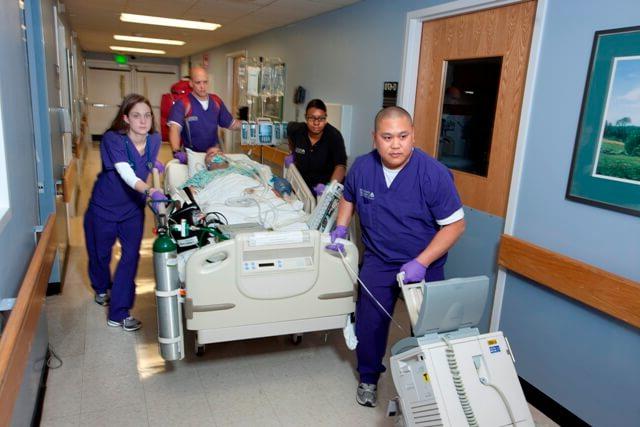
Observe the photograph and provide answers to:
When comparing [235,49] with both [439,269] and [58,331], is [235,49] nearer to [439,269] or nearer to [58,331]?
[58,331]

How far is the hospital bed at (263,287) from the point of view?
2139mm

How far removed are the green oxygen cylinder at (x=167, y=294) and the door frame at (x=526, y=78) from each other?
1740 millimetres

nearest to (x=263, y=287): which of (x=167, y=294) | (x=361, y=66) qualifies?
(x=167, y=294)

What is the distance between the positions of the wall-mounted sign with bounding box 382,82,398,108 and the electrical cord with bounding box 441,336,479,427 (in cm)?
236

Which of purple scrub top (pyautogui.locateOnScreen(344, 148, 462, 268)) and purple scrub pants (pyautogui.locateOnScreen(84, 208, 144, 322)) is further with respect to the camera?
purple scrub pants (pyautogui.locateOnScreen(84, 208, 144, 322))

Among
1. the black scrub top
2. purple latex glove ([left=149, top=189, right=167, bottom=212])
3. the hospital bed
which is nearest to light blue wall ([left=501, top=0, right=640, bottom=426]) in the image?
the hospital bed

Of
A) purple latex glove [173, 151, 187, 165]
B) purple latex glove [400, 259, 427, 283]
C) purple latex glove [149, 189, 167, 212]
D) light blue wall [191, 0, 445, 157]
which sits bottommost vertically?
purple latex glove [400, 259, 427, 283]

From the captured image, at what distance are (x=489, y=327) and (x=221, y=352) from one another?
5.22 ft

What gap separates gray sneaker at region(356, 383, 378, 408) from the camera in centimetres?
240

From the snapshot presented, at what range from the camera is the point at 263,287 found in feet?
7.30

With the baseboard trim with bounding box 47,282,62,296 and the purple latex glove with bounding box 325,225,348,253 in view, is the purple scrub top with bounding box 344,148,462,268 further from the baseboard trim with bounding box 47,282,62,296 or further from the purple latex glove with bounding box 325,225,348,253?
the baseboard trim with bounding box 47,282,62,296

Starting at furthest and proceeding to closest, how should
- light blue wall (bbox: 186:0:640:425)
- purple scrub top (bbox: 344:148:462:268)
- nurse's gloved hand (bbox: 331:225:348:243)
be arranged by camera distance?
nurse's gloved hand (bbox: 331:225:348:243) < purple scrub top (bbox: 344:148:462:268) < light blue wall (bbox: 186:0:640:425)

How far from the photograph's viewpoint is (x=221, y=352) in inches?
111

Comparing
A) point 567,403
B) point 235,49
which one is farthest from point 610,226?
point 235,49
